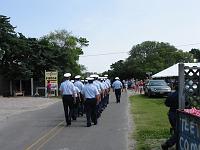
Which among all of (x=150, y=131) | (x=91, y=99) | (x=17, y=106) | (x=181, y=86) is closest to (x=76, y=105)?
(x=91, y=99)

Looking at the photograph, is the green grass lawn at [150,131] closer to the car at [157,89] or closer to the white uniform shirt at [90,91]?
the white uniform shirt at [90,91]

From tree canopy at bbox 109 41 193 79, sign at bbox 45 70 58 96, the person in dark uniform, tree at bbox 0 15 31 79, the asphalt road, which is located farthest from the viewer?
tree canopy at bbox 109 41 193 79

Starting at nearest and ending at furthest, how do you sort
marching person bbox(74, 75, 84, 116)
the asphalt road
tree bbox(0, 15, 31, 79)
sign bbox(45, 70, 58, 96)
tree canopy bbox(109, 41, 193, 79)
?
the asphalt road < marching person bbox(74, 75, 84, 116) < sign bbox(45, 70, 58, 96) < tree bbox(0, 15, 31, 79) < tree canopy bbox(109, 41, 193, 79)

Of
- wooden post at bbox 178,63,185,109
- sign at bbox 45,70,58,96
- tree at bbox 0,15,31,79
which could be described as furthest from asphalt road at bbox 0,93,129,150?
tree at bbox 0,15,31,79

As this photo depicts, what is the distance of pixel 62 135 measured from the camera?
15.4 meters

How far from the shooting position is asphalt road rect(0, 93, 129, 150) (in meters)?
13.1

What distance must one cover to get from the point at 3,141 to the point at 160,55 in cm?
12465

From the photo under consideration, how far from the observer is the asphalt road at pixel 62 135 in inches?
515

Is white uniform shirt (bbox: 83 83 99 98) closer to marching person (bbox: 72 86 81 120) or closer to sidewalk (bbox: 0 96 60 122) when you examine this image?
marching person (bbox: 72 86 81 120)

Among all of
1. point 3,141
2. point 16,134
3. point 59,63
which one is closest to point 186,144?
point 3,141

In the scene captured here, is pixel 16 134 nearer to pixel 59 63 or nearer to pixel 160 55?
pixel 59 63

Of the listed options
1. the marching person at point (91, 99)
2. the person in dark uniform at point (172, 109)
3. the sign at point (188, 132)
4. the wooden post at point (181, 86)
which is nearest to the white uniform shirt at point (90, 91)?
the marching person at point (91, 99)

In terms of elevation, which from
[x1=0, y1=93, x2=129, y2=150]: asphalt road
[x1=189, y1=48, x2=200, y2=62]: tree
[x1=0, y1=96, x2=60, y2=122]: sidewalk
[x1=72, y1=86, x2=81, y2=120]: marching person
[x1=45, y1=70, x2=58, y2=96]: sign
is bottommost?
[x1=0, y1=93, x2=129, y2=150]: asphalt road

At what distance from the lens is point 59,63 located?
54.9m
